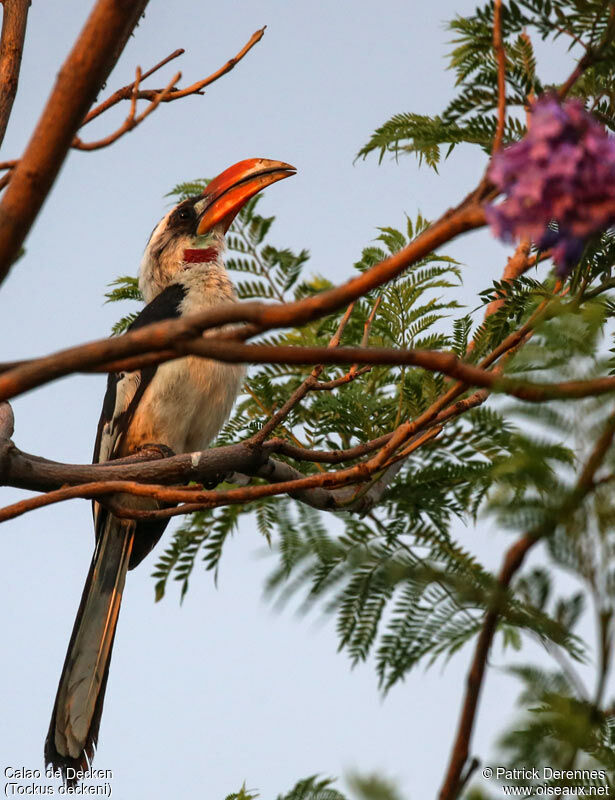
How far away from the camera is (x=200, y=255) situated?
5.29m

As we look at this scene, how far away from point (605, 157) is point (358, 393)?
212cm

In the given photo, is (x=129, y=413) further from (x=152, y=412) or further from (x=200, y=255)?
(x=200, y=255)

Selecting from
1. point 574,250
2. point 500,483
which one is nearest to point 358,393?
point 500,483

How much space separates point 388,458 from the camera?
8.73 feet

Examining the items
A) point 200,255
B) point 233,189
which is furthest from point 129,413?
point 233,189

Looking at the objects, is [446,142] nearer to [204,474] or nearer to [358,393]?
[358,393]

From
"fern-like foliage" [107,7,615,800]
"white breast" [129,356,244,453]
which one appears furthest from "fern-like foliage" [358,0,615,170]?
"white breast" [129,356,244,453]

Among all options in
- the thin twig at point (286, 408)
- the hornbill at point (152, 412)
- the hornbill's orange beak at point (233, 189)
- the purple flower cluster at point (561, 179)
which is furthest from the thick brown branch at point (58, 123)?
the hornbill's orange beak at point (233, 189)

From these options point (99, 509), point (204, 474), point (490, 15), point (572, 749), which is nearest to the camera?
point (572, 749)

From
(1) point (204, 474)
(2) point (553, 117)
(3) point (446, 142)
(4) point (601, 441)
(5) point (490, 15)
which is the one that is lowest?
(4) point (601, 441)

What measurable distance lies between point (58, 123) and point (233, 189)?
12.9ft

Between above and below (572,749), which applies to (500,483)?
above

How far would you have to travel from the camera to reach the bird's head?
204 inches

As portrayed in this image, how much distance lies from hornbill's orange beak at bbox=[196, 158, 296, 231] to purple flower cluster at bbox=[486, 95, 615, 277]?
379 cm
